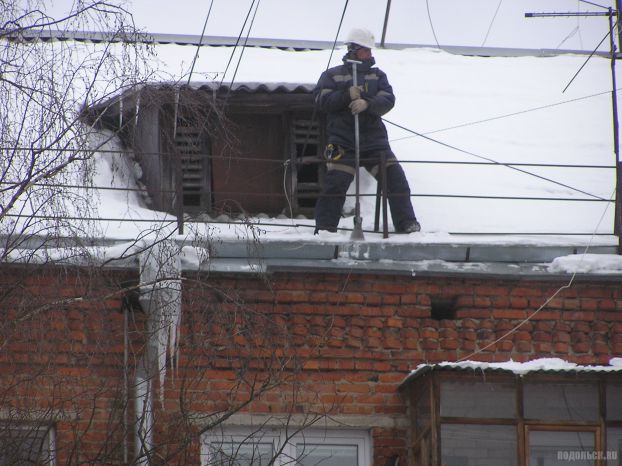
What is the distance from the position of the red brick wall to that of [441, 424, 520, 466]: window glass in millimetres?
855

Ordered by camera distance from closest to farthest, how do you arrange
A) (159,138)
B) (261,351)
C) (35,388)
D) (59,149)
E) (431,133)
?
(59,149) < (35,388) < (261,351) < (159,138) < (431,133)

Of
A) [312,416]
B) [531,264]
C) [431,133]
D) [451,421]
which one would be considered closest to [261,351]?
[312,416]

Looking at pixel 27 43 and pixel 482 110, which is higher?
pixel 482 110

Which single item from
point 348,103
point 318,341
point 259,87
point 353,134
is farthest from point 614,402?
point 259,87

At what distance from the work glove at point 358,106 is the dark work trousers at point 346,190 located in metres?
0.38

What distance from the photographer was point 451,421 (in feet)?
34.4

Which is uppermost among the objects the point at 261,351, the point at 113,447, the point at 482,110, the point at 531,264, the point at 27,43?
the point at 482,110

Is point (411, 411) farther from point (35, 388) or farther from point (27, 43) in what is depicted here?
point (27, 43)

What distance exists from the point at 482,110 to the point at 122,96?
5.89 metres

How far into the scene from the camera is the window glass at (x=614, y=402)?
418 inches

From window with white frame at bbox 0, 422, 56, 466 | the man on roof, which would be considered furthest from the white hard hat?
window with white frame at bbox 0, 422, 56, 466

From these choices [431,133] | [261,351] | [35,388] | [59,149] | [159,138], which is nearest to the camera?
[59,149]

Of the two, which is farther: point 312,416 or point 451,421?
point 312,416

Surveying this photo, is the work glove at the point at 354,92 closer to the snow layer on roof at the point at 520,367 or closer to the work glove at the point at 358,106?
the work glove at the point at 358,106
